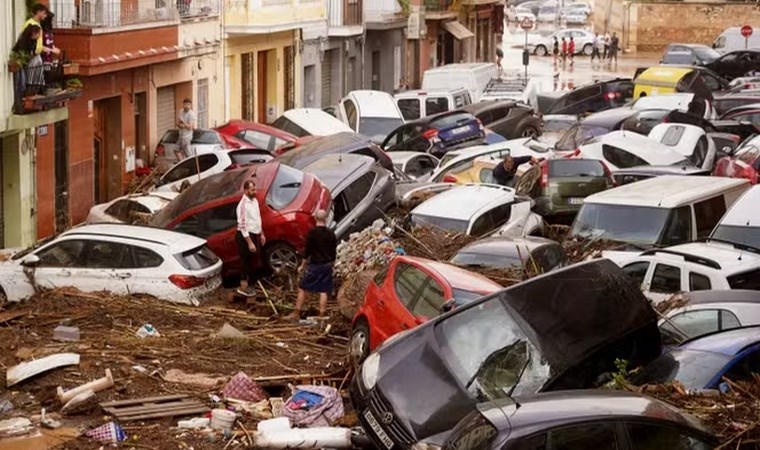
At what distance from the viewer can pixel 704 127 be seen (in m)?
35.3

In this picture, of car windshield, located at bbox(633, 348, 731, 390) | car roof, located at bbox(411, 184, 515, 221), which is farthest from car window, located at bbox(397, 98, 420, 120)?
car windshield, located at bbox(633, 348, 731, 390)

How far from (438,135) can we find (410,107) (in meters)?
6.67

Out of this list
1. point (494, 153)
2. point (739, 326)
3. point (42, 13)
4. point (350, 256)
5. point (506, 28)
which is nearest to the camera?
point (739, 326)

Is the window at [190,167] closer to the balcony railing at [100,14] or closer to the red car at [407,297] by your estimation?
the balcony railing at [100,14]

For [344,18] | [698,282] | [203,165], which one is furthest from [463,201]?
[344,18]

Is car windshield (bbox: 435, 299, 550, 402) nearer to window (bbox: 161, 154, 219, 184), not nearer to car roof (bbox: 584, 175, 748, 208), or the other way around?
car roof (bbox: 584, 175, 748, 208)

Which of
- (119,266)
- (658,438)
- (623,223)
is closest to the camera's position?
(658,438)

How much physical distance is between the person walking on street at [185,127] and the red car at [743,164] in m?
10.5

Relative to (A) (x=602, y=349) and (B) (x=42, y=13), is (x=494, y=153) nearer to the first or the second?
(B) (x=42, y=13)

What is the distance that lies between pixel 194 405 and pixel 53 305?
5.01 m

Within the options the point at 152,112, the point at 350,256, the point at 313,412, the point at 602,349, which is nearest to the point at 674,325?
the point at 602,349

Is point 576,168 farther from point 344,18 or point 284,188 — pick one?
point 344,18

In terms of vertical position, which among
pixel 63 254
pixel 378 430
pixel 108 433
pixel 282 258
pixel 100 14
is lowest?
pixel 108 433

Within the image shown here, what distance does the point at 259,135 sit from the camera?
3278 cm
